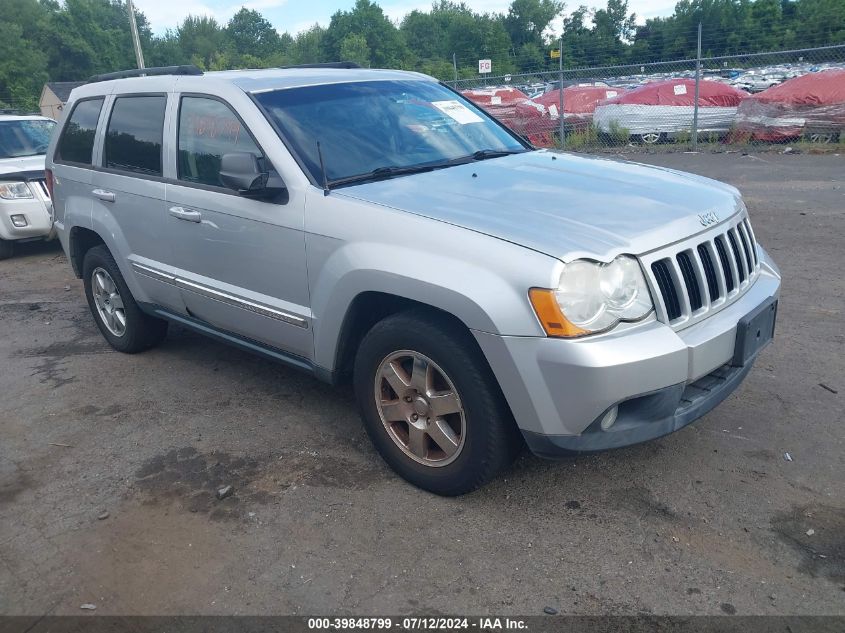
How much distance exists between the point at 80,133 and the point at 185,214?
5.70ft

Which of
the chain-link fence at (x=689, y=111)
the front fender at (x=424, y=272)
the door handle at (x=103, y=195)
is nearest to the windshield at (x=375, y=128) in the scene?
the front fender at (x=424, y=272)

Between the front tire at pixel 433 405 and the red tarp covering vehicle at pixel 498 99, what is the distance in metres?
16.5

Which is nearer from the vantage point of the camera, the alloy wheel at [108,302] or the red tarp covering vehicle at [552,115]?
the alloy wheel at [108,302]

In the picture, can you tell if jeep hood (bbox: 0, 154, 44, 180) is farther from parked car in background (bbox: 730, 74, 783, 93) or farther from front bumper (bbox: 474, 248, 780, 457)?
parked car in background (bbox: 730, 74, 783, 93)

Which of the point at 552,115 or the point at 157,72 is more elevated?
the point at 157,72

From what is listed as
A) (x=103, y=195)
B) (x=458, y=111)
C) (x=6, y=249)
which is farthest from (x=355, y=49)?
(x=458, y=111)

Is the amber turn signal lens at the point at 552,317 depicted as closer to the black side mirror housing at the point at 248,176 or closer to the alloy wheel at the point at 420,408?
the alloy wheel at the point at 420,408

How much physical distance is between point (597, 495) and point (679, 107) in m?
14.7

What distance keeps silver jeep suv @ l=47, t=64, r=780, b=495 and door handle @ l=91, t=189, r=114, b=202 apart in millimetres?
20

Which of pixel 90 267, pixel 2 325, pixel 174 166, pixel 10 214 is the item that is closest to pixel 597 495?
pixel 174 166

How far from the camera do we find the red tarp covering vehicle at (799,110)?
14.1 meters

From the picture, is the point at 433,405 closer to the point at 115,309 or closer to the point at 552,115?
the point at 115,309

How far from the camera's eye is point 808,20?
32.7m

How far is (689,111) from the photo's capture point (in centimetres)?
1605
